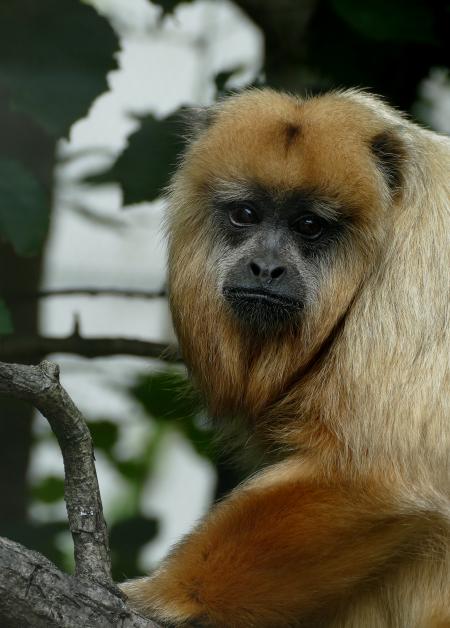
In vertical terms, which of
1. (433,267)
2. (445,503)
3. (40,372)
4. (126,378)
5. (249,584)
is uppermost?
(433,267)

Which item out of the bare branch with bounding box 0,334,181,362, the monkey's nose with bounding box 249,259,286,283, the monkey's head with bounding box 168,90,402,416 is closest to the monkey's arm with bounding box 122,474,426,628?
the monkey's head with bounding box 168,90,402,416

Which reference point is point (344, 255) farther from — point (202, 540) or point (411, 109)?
point (411, 109)

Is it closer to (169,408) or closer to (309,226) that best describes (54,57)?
(309,226)

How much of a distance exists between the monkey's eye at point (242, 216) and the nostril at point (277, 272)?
0.91 feet

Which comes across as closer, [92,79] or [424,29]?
[92,79]

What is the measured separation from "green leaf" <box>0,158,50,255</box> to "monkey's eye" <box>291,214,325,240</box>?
3.87 feet

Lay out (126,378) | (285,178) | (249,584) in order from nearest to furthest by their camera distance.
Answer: (249,584) < (285,178) < (126,378)

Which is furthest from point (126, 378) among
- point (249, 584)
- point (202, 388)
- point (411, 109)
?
point (249, 584)

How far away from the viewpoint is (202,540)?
442 centimetres

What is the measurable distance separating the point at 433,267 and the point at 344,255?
1.22ft

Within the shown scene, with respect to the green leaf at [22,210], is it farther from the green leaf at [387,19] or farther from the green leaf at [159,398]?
the green leaf at [387,19]

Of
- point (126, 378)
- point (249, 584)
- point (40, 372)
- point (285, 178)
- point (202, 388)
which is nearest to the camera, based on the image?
point (40, 372)

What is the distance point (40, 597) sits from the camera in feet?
12.1

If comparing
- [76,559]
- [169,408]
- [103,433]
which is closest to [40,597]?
[76,559]
